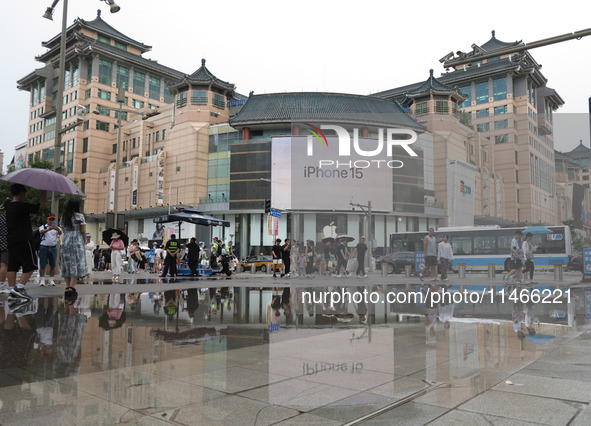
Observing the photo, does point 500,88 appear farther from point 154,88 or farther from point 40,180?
point 40,180

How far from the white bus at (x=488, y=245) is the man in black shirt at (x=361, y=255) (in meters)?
1.49

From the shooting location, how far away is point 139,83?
7575 cm

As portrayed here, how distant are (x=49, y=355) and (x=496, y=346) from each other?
428cm

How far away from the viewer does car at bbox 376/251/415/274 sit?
19656mm

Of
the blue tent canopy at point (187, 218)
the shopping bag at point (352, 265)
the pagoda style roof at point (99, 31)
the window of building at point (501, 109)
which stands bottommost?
the shopping bag at point (352, 265)

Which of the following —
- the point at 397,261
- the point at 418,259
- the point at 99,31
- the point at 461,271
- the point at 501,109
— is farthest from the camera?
the point at 99,31

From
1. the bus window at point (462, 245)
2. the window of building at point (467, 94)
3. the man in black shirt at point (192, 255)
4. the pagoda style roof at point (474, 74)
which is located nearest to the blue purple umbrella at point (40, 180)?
the man in black shirt at point (192, 255)

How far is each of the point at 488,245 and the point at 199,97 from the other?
39.5 metres

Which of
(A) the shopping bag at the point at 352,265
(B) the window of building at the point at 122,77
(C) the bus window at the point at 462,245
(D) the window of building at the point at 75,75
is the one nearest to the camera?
(A) the shopping bag at the point at 352,265

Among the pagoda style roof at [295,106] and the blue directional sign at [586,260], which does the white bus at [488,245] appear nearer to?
the blue directional sign at [586,260]

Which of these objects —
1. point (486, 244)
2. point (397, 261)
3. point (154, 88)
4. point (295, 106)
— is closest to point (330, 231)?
point (397, 261)

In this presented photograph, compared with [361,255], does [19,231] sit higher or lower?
higher

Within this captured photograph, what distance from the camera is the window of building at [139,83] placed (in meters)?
74.8

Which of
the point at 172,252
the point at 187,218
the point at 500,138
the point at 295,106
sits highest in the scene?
the point at 295,106
